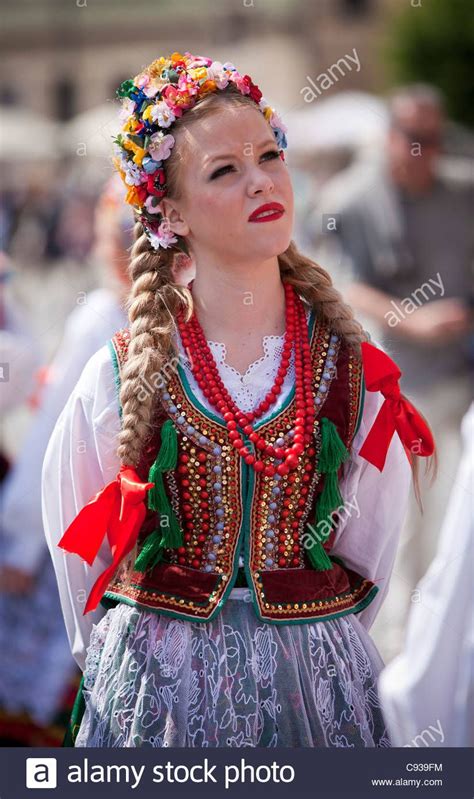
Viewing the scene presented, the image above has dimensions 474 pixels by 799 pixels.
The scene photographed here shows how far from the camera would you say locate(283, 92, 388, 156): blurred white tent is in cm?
1305

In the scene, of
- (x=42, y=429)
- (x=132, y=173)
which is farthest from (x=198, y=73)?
(x=42, y=429)


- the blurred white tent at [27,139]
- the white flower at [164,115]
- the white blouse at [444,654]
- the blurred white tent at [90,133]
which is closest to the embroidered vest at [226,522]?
the white blouse at [444,654]

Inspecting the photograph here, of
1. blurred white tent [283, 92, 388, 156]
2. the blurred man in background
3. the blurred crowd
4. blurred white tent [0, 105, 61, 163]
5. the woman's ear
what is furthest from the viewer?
blurred white tent [0, 105, 61, 163]

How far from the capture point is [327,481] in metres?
2.59

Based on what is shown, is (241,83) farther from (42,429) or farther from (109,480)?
(42,429)

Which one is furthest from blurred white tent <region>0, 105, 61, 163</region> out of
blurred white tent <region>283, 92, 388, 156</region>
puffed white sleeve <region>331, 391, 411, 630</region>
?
puffed white sleeve <region>331, 391, 411, 630</region>

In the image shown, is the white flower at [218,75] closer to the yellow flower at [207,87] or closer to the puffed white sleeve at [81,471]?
the yellow flower at [207,87]

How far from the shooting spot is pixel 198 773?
242 cm

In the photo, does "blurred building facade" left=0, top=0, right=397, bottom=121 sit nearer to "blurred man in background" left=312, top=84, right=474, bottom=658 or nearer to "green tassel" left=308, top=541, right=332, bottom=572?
"blurred man in background" left=312, top=84, right=474, bottom=658

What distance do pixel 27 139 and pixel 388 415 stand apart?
16.1 metres

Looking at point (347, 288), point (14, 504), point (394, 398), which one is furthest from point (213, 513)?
point (347, 288)

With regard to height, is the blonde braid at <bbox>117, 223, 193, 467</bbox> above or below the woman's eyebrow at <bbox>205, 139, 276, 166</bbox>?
below

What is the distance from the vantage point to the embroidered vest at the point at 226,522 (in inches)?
99.1

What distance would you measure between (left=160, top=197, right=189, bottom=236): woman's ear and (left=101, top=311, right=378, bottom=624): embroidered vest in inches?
12.3
